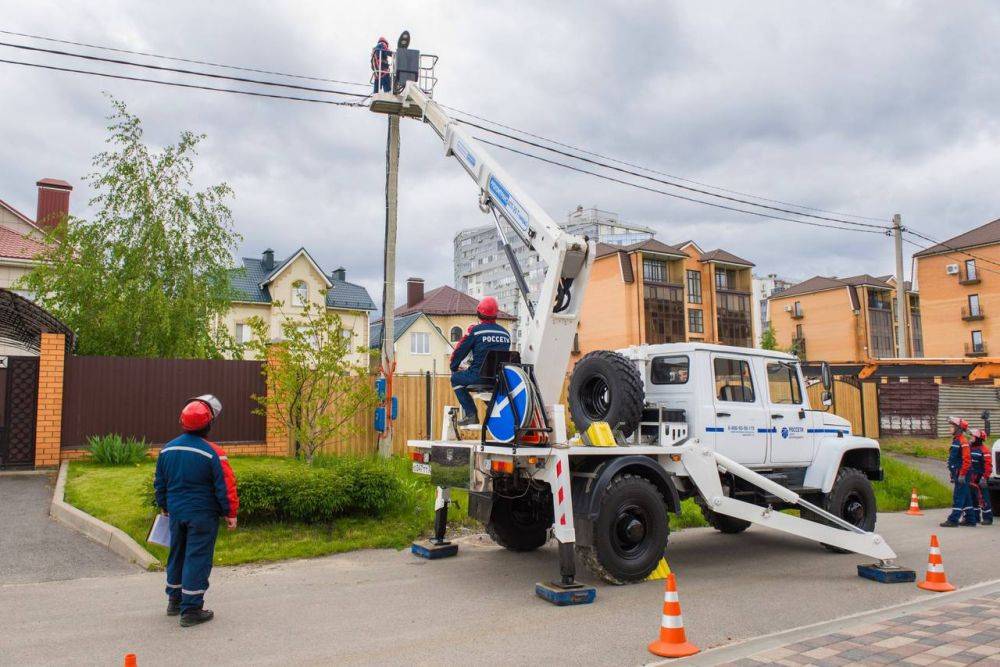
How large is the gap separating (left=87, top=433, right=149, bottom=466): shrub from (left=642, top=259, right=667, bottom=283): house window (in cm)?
4788

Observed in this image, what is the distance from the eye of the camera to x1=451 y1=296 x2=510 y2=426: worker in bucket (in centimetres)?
776

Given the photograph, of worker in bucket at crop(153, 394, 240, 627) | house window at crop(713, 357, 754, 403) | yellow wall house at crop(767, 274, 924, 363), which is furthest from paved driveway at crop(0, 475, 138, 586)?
yellow wall house at crop(767, 274, 924, 363)

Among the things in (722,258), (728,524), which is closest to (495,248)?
(722,258)

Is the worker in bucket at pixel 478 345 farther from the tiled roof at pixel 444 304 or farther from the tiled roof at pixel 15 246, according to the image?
the tiled roof at pixel 444 304

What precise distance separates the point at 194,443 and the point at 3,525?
505 centimetres

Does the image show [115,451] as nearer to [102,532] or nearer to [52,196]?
[102,532]

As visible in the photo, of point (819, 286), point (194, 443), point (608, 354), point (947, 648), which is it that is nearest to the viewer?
point (947, 648)

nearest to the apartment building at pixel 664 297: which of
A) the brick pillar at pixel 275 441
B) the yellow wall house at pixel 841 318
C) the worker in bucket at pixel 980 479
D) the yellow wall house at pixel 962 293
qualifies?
the yellow wall house at pixel 841 318

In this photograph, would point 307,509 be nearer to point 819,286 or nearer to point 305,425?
point 305,425

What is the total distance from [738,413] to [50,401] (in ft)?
37.4

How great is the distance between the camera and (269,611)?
6242 millimetres

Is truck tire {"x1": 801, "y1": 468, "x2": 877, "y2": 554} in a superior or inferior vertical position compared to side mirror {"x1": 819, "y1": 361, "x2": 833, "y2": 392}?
inferior

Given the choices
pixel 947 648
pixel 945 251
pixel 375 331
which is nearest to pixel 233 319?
pixel 375 331

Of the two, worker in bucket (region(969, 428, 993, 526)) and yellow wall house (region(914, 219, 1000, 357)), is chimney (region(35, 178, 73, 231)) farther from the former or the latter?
yellow wall house (region(914, 219, 1000, 357))
